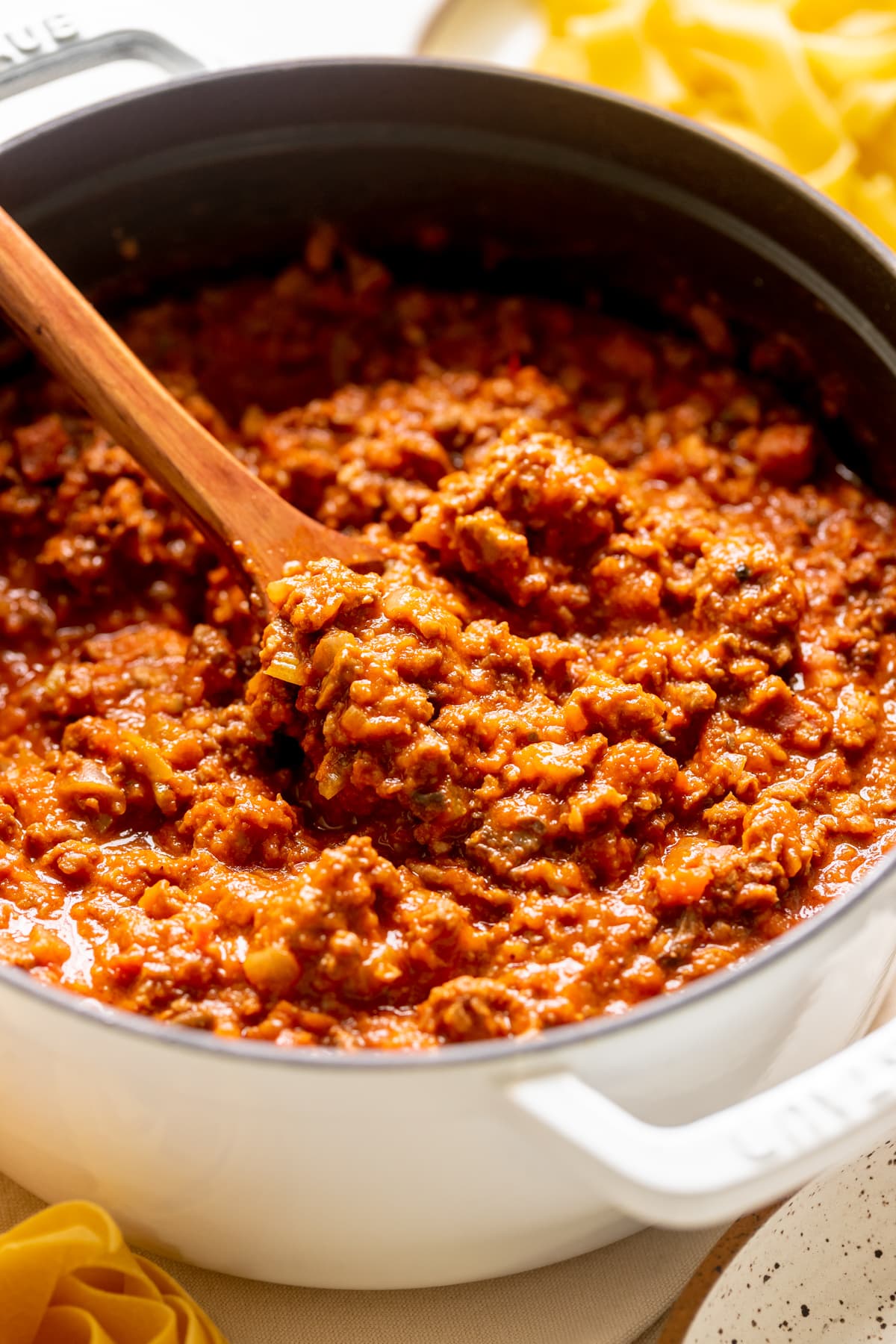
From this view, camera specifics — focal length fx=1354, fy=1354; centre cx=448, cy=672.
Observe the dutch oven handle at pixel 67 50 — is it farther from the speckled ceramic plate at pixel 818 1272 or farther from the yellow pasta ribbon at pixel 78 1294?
the speckled ceramic plate at pixel 818 1272

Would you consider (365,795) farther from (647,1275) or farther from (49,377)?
(49,377)

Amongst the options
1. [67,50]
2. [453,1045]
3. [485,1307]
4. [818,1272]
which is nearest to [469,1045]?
[453,1045]

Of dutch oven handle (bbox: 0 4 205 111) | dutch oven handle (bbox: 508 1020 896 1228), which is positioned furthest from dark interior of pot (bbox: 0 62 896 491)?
dutch oven handle (bbox: 508 1020 896 1228)

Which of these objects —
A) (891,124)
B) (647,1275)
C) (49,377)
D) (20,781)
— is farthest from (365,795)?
(891,124)

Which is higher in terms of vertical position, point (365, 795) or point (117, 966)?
point (365, 795)

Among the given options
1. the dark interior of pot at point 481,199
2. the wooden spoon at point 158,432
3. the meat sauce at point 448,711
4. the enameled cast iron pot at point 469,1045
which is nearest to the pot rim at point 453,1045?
the enameled cast iron pot at point 469,1045

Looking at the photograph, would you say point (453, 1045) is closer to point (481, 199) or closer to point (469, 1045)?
point (469, 1045)
